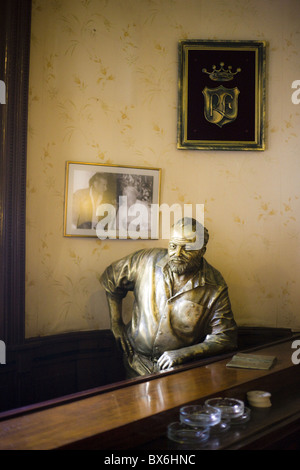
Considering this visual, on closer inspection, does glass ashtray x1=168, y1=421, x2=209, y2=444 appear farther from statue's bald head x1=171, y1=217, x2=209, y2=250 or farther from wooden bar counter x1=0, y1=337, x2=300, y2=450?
statue's bald head x1=171, y1=217, x2=209, y2=250

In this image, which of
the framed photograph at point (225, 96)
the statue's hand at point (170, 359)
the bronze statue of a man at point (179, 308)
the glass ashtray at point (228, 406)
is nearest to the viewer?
the glass ashtray at point (228, 406)

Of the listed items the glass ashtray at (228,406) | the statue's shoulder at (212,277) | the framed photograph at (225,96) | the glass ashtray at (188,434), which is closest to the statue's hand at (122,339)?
the statue's shoulder at (212,277)

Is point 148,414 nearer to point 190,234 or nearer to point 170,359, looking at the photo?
point 170,359

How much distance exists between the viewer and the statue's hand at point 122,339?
301 centimetres

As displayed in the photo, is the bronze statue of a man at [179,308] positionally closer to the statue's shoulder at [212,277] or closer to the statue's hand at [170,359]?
the statue's shoulder at [212,277]

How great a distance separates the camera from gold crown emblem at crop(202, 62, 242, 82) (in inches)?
146

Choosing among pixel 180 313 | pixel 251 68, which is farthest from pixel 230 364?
pixel 251 68

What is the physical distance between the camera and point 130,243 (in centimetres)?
360

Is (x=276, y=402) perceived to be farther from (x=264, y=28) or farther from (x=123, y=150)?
(x=264, y=28)

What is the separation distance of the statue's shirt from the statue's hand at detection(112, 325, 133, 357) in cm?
5

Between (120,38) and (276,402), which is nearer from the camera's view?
(276,402)

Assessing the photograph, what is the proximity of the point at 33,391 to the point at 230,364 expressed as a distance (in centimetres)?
143

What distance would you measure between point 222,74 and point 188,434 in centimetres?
289

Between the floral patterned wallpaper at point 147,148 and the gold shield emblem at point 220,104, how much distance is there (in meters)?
0.26
